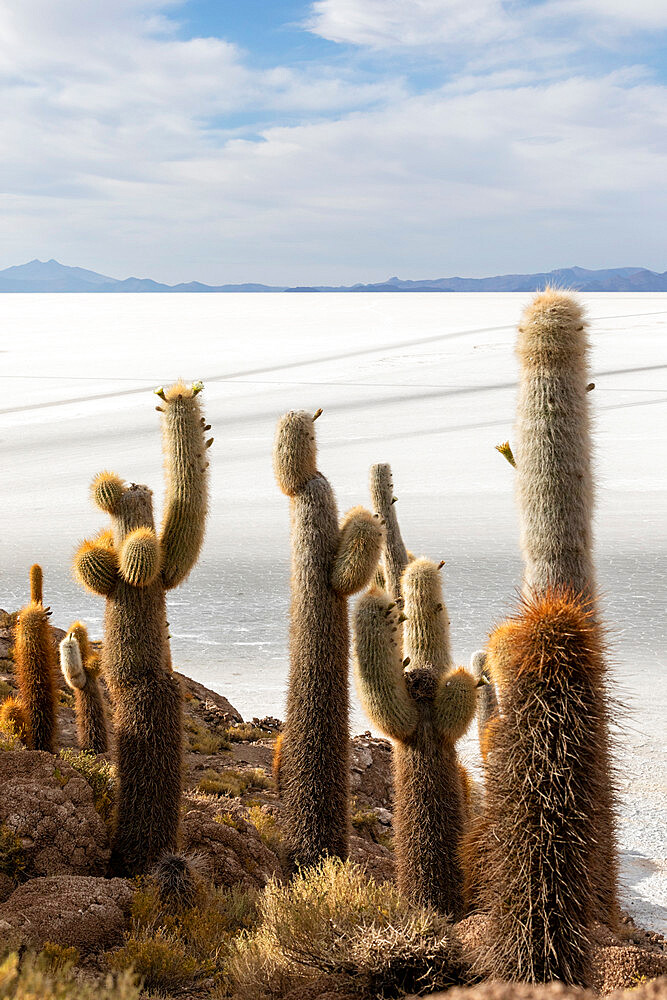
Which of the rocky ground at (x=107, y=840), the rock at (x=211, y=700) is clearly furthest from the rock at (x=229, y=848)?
the rock at (x=211, y=700)

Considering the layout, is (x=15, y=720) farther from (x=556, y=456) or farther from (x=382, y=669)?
(x=556, y=456)

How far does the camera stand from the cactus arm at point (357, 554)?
5.24 m

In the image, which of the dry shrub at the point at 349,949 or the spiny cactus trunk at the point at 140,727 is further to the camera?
the spiny cactus trunk at the point at 140,727

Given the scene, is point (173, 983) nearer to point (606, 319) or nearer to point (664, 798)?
point (664, 798)

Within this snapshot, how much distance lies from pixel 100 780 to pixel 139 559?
163cm

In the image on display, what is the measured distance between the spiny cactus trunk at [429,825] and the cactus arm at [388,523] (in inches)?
75.3

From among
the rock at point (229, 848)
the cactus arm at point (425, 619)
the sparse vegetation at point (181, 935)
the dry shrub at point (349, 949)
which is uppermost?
the cactus arm at point (425, 619)

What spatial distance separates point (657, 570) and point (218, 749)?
8889 mm

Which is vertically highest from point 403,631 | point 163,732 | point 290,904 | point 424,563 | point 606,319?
point 606,319

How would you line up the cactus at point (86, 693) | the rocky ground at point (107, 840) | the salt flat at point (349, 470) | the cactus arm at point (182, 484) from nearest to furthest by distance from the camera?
the rocky ground at point (107, 840) < the cactus arm at point (182, 484) < the cactus at point (86, 693) < the salt flat at point (349, 470)

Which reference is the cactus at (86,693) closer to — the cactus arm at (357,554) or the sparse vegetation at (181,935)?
the sparse vegetation at (181,935)

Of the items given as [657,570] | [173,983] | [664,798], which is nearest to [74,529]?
[657,570]

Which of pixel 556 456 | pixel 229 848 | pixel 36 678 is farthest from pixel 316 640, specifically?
pixel 36 678

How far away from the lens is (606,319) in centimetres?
6206
